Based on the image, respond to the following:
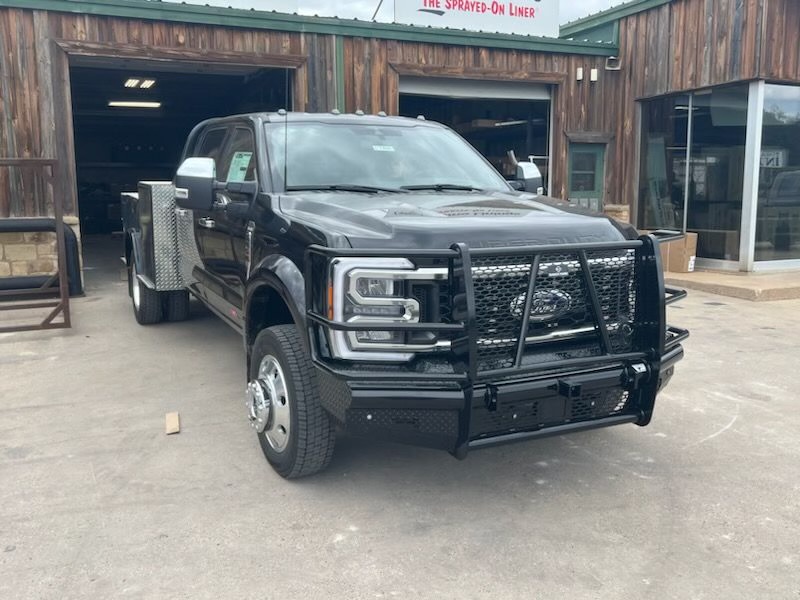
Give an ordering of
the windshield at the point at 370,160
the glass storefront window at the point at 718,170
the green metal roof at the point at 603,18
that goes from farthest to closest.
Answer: the green metal roof at the point at 603,18, the glass storefront window at the point at 718,170, the windshield at the point at 370,160

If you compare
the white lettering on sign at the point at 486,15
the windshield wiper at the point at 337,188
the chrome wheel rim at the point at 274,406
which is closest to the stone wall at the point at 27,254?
the white lettering on sign at the point at 486,15

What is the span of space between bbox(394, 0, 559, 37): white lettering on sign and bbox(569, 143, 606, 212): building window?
6.61 ft

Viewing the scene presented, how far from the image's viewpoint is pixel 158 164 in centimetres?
2452

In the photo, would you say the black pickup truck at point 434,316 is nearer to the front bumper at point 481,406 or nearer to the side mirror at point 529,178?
the front bumper at point 481,406

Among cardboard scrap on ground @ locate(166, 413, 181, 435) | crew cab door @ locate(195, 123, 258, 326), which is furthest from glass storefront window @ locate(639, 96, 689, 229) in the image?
cardboard scrap on ground @ locate(166, 413, 181, 435)

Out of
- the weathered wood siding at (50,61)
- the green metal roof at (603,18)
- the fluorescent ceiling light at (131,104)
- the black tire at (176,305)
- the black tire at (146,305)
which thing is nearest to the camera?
the black tire at (146,305)

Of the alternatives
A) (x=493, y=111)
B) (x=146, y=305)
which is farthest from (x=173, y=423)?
(x=493, y=111)

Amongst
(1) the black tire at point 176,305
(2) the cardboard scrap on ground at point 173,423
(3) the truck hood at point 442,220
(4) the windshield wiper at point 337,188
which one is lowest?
(2) the cardboard scrap on ground at point 173,423

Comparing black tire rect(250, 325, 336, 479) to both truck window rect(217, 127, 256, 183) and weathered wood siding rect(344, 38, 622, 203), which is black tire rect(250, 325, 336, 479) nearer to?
truck window rect(217, 127, 256, 183)

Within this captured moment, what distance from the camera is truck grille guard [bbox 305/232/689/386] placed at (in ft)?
10.2

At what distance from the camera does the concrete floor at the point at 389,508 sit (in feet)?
9.60

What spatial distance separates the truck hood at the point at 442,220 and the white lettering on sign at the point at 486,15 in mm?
7852

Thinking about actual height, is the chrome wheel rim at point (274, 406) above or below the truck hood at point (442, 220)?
below

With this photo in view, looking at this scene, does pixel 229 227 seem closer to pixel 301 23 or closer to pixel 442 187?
pixel 442 187
